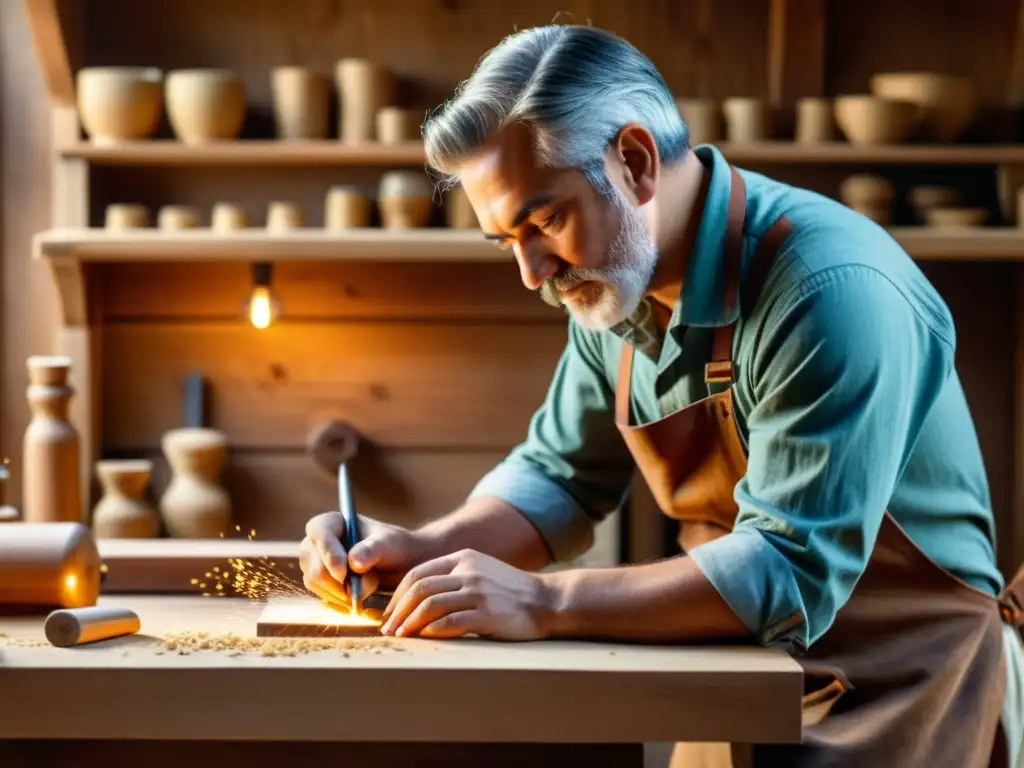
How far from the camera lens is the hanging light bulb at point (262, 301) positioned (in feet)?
10.9

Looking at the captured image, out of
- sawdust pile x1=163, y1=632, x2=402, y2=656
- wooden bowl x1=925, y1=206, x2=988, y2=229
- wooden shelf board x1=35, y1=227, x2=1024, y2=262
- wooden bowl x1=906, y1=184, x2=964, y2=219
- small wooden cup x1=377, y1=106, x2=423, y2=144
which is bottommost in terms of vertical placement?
sawdust pile x1=163, y1=632, x2=402, y2=656

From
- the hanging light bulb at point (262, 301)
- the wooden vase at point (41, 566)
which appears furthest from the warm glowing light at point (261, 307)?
the wooden vase at point (41, 566)

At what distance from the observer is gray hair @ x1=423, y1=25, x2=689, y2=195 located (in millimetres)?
1710

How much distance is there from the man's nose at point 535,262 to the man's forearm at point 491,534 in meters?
0.44

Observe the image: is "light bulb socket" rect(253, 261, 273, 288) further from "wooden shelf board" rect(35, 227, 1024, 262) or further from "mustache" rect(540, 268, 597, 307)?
"mustache" rect(540, 268, 597, 307)

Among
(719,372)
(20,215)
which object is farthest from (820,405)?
(20,215)

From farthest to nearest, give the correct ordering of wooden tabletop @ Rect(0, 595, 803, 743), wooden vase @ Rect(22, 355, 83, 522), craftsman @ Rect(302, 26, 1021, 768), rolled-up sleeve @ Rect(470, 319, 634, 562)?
wooden vase @ Rect(22, 355, 83, 522)
rolled-up sleeve @ Rect(470, 319, 634, 562)
craftsman @ Rect(302, 26, 1021, 768)
wooden tabletop @ Rect(0, 595, 803, 743)

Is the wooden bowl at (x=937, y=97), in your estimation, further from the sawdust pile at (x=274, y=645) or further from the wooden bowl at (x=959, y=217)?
the sawdust pile at (x=274, y=645)

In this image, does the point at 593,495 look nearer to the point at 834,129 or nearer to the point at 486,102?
the point at 486,102

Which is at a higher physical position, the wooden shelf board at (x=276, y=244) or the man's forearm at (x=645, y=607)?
the wooden shelf board at (x=276, y=244)

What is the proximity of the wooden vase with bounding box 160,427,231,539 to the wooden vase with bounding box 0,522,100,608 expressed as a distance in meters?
1.45

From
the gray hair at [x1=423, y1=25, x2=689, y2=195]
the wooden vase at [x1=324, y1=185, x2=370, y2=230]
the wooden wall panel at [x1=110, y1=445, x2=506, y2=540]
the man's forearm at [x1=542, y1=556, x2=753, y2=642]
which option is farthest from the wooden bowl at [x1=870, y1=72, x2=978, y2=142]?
the man's forearm at [x1=542, y1=556, x2=753, y2=642]

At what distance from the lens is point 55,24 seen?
10.3 feet

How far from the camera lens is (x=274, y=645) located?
1.61 meters
